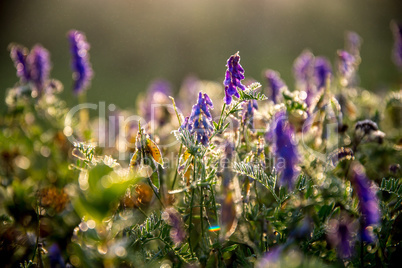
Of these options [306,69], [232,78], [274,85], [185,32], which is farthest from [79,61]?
[185,32]

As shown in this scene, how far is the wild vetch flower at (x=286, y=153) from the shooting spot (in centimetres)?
99

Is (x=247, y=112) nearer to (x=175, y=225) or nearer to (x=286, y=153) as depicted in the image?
(x=286, y=153)

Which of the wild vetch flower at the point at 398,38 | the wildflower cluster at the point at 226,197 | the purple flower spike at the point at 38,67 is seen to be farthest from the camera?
the wild vetch flower at the point at 398,38

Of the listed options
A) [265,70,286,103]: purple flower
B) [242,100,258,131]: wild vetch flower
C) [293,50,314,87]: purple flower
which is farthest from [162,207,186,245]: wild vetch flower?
[293,50,314,87]: purple flower

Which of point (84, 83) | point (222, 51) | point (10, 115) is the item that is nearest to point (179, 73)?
point (222, 51)

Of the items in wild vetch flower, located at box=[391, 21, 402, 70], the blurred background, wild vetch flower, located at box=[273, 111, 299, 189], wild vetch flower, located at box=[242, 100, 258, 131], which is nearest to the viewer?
wild vetch flower, located at box=[273, 111, 299, 189]

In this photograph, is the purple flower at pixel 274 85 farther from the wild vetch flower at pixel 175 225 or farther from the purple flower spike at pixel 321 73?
the wild vetch flower at pixel 175 225

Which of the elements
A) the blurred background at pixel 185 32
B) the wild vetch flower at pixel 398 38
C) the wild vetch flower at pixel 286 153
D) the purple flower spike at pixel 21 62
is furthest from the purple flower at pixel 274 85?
the blurred background at pixel 185 32

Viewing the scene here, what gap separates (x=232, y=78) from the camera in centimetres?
102

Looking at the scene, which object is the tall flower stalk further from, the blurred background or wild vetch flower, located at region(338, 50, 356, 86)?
the blurred background

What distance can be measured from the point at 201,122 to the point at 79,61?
1463 millimetres

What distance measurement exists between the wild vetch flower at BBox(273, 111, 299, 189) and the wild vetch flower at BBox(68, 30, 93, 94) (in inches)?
61.1

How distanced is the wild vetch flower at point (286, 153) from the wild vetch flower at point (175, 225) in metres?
0.33

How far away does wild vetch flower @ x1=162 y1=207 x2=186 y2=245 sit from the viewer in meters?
1.08
